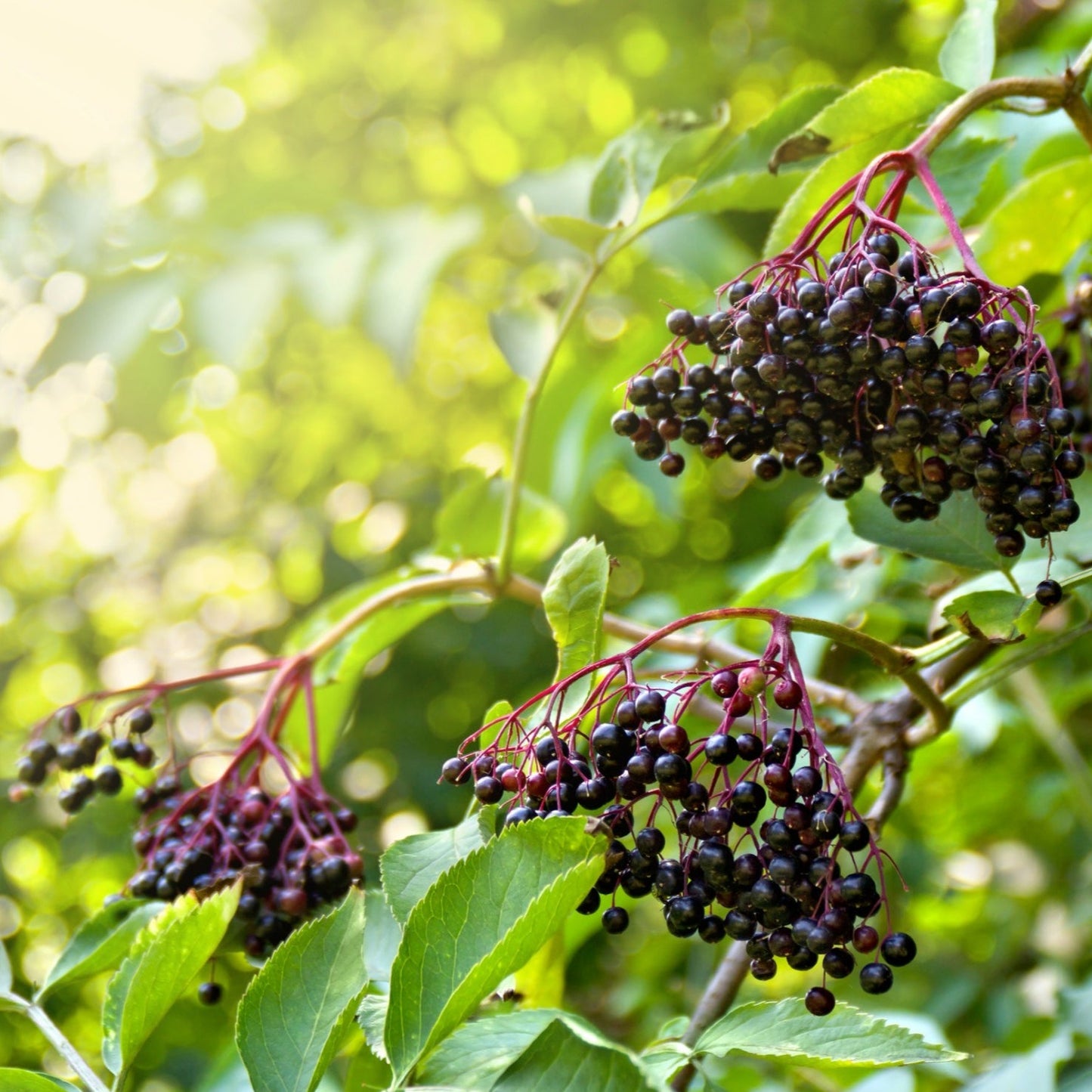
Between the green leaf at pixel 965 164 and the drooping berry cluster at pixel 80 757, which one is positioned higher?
the green leaf at pixel 965 164

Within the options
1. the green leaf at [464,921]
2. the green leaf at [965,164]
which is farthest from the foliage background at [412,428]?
the green leaf at [464,921]

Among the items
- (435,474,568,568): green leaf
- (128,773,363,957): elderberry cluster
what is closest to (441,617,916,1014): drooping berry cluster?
(128,773,363,957): elderberry cluster

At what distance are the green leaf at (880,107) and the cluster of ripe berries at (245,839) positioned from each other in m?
0.88

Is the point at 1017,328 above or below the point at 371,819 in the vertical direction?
above

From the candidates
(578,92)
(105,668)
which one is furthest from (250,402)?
(578,92)

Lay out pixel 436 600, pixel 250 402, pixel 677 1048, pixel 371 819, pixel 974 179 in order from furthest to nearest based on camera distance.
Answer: pixel 250 402
pixel 371 819
pixel 436 600
pixel 974 179
pixel 677 1048

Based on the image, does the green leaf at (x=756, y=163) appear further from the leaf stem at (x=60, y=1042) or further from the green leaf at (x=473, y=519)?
the leaf stem at (x=60, y=1042)

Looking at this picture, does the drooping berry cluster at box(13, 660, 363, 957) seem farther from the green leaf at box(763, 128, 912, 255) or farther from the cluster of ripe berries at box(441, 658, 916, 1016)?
the green leaf at box(763, 128, 912, 255)

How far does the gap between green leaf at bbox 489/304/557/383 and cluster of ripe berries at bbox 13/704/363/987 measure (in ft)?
1.92

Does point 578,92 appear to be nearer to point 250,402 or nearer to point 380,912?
point 250,402

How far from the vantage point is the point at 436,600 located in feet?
4.85

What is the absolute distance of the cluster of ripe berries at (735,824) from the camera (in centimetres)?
77

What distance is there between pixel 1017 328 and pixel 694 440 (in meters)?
0.30

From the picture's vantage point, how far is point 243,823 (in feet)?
4.03
